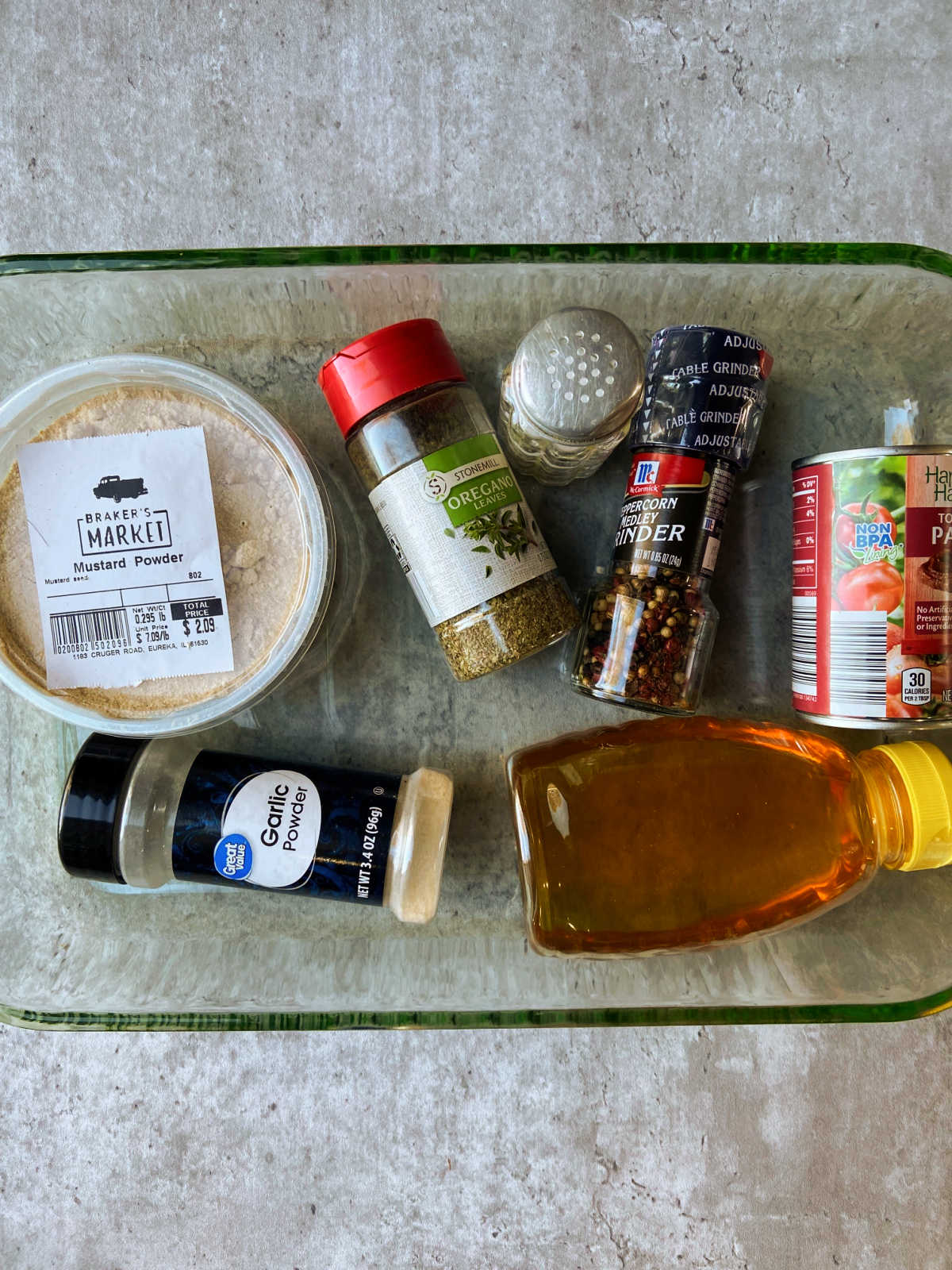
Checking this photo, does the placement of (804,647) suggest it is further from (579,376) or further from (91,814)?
(91,814)

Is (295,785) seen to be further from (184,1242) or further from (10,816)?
(184,1242)

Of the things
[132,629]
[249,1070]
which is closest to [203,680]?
[132,629]

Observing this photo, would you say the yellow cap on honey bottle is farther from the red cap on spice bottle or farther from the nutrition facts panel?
the red cap on spice bottle

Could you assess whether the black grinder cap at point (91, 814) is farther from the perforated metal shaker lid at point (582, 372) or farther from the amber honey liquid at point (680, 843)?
the perforated metal shaker lid at point (582, 372)

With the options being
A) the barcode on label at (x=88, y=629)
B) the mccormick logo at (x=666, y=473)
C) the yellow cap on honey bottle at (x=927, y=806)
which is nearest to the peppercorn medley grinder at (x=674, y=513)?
the mccormick logo at (x=666, y=473)

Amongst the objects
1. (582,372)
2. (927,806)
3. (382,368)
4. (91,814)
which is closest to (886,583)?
(927,806)

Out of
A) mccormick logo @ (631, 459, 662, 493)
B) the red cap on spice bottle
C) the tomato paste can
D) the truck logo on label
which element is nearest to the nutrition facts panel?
the tomato paste can
